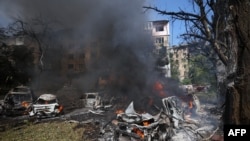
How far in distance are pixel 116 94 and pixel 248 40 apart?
17.1m

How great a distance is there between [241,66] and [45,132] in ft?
32.1

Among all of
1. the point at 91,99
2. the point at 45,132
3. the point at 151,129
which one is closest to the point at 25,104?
the point at 91,99

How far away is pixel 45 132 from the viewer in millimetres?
10867

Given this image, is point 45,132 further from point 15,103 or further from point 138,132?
point 15,103

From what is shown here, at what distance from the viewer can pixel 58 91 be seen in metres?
27.2

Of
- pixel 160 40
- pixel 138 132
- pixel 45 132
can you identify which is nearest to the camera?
pixel 138 132

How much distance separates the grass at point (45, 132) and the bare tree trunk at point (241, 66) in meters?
7.69

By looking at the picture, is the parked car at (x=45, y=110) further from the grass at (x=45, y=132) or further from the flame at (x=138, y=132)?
the flame at (x=138, y=132)

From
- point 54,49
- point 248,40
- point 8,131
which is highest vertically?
point 54,49

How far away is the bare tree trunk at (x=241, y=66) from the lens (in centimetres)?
294

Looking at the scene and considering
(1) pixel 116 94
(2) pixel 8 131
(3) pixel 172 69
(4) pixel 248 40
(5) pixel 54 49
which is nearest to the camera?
(4) pixel 248 40

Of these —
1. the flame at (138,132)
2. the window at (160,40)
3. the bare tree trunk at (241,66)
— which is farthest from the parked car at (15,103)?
the window at (160,40)

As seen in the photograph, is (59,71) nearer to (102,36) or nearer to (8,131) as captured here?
(102,36)

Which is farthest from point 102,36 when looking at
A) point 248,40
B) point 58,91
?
point 248,40
